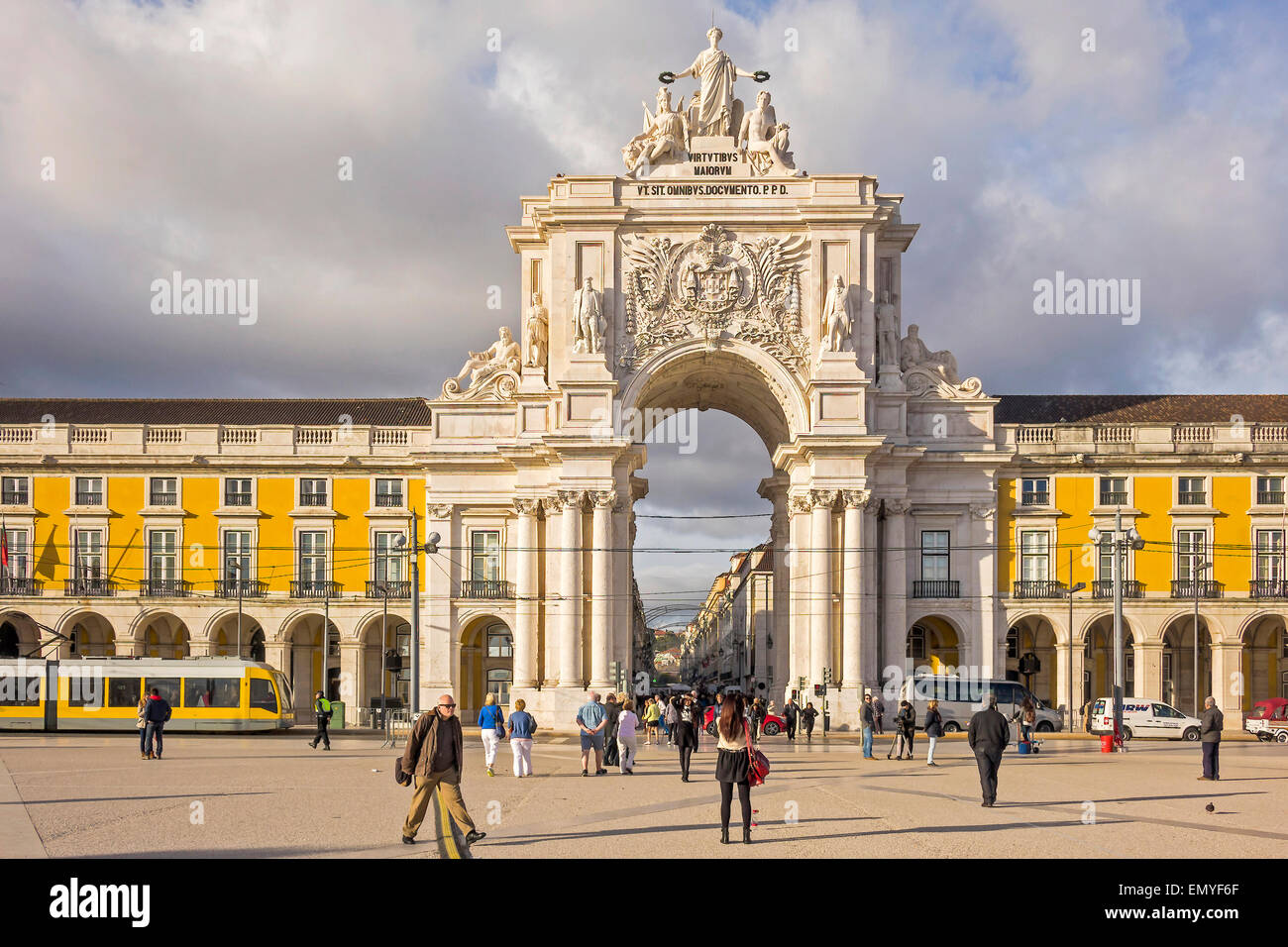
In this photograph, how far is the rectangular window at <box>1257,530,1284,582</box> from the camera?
6156 cm

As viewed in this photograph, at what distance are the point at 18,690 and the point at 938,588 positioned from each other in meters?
35.9

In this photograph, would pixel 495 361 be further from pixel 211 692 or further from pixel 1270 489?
pixel 1270 489

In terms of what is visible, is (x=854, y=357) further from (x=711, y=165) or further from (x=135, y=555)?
(x=135, y=555)

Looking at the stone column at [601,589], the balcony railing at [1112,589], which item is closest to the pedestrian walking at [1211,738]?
the stone column at [601,589]

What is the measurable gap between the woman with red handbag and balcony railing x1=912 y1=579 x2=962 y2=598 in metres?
41.4

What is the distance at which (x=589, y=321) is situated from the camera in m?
57.2

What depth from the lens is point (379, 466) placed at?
64562mm

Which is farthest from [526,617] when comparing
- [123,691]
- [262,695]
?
[123,691]

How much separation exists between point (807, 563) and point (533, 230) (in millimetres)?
18424

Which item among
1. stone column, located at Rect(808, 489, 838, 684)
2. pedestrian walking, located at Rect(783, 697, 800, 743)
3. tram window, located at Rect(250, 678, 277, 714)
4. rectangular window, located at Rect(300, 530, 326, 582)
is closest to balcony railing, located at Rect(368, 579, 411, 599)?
rectangular window, located at Rect(300, 530, 326, 582)

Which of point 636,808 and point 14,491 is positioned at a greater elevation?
point 14,491

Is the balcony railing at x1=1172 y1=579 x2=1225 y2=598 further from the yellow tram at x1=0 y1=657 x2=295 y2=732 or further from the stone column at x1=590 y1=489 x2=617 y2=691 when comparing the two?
the yellow tram at x1=0 y1=657 x2=295 y2=732

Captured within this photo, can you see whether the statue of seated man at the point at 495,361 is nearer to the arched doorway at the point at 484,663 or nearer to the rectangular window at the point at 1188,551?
the arched doorway at the point at 484,663

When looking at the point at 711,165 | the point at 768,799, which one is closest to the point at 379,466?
the point at 711,165
